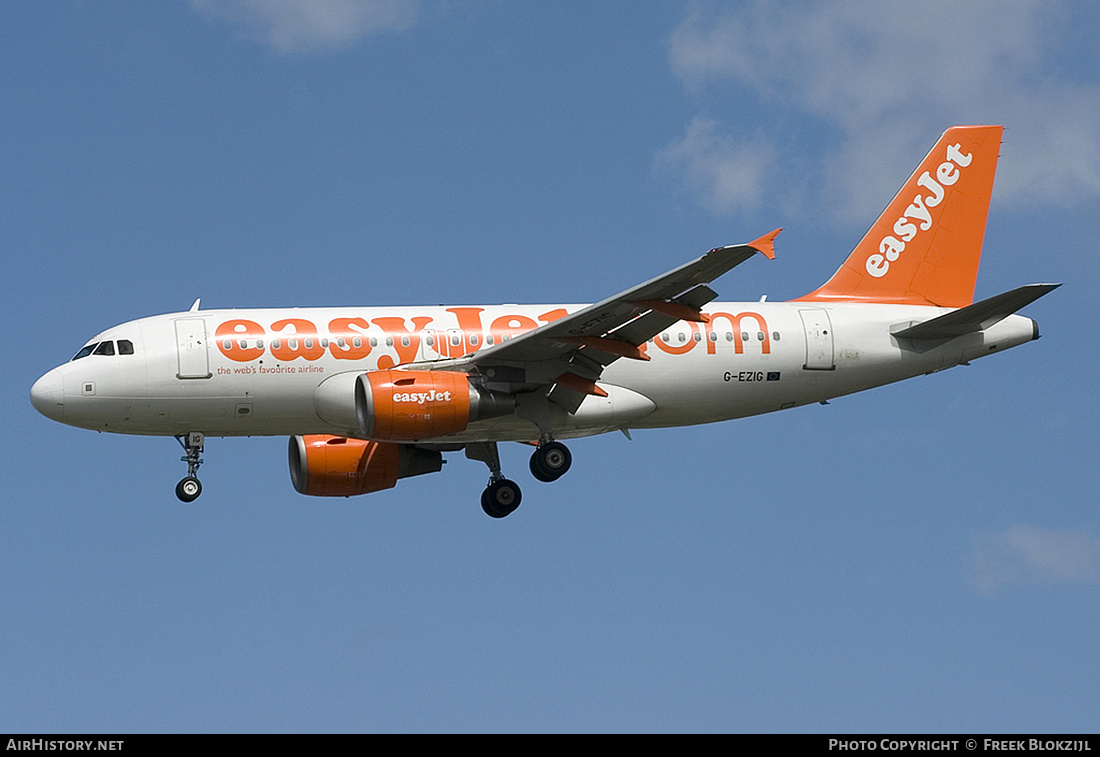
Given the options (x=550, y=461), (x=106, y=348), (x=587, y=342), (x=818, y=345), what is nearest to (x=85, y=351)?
(x=106, y=348)

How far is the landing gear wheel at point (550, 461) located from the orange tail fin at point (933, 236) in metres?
7.35

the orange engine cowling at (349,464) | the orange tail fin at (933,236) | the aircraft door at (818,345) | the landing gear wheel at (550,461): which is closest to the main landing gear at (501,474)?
the landing gear wheel at (550,461)

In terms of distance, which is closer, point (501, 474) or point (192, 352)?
point (192, 352)

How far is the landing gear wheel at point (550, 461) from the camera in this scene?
33.6 meters

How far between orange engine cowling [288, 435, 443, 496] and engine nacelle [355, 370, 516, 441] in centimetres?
429

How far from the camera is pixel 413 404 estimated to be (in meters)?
31.7

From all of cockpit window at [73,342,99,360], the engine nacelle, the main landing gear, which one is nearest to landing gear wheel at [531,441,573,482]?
the main landing gear

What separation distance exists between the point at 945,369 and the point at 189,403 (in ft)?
Answer: 52.9

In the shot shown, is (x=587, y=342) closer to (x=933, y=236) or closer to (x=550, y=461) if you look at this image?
(x=550, y=461)

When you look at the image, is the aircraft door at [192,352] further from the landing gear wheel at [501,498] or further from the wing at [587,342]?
the landing gear wheel at [501,498]

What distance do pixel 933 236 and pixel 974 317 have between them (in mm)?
3617

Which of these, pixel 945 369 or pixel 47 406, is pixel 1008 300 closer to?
pixel 945 369

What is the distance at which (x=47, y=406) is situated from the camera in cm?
3338

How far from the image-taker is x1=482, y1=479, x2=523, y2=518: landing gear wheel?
118 ft
